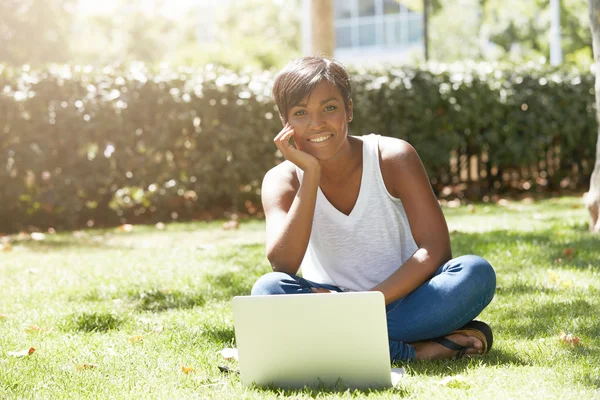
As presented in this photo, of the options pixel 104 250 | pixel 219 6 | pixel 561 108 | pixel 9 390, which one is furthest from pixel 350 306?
pixel 219 6

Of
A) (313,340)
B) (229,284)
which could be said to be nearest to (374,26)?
(229,284)

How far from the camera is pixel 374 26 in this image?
37.8m

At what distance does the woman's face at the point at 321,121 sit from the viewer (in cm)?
338

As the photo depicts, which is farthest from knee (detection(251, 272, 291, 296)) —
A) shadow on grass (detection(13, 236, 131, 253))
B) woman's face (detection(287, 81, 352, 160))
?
shadow on grass (detection(13, 236, 131, 253))

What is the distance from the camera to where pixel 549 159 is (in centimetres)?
1095

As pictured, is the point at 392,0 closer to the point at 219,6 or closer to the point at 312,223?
the point at 219,6

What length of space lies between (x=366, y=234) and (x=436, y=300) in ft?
1.36

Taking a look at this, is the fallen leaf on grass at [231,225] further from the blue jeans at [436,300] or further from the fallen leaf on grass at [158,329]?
the blue jeans at [436,300]

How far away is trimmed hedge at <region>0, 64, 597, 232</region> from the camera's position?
28.0 ft

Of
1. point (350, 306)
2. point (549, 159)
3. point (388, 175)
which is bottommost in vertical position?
point (549, 159)

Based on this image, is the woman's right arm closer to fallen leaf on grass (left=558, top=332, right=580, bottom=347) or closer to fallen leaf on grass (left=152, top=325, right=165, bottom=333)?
fallen leaf on grass (left=152, top=325, right=165, bottom=333)

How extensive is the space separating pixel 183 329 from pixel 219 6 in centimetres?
5463

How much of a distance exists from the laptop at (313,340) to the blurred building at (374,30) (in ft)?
114

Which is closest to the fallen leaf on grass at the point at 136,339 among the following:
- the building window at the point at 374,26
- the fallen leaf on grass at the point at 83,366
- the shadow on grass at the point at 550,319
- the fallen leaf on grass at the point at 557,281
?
the fallen leaf on grass at the point at 83,366
